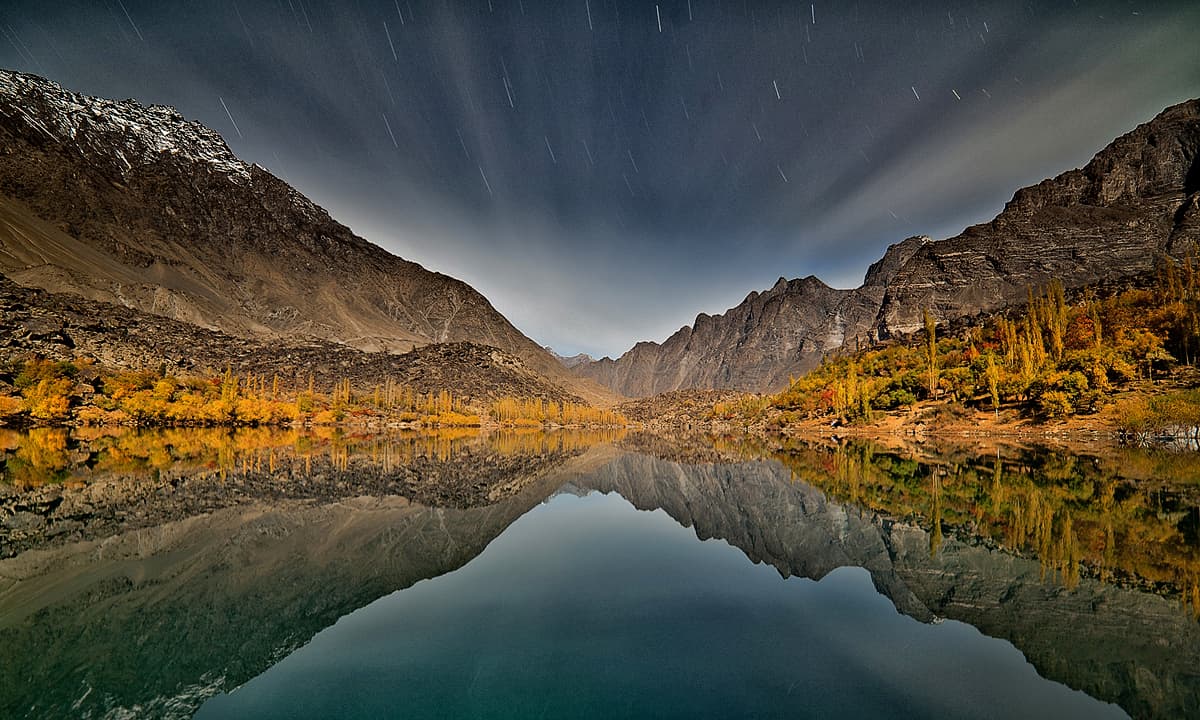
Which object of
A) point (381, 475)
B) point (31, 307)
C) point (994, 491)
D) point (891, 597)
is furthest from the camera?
point (31, 307)

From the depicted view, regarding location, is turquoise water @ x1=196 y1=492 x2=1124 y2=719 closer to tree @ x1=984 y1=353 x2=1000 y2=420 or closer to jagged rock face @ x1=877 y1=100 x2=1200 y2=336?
tree @ x1=984 y1=353 x2=1000 y2=420

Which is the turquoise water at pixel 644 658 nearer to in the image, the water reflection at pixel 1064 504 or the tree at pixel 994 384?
the water reflection at pixel 1064 504

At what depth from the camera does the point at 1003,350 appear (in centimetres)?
8062

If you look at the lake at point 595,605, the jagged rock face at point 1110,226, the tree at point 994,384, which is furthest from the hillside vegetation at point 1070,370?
the jagged rock face at point 1110,226

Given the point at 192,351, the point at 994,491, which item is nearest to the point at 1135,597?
the point at 994,491

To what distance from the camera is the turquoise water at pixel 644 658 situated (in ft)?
19.1

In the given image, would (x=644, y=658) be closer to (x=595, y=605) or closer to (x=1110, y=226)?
(x=595, y=605)

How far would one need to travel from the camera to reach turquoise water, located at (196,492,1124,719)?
5823 millimetres

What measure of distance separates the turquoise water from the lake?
0.16 ft

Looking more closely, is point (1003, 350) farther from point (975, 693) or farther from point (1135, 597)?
point (975, 693)

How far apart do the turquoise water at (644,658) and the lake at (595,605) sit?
0.05 meters

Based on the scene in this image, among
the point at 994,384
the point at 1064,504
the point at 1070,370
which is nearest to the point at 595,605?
the point at 1064,504

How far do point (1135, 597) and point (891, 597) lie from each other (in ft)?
12.9

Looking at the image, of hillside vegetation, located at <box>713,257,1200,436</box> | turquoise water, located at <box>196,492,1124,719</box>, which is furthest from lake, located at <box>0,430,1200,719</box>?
hillside vegetation, located at <box>713,257,1200,436</box>
